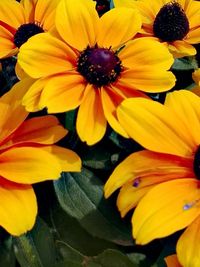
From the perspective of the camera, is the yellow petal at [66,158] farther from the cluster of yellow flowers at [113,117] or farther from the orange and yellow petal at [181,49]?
the orange and yellow petal at [181,49]

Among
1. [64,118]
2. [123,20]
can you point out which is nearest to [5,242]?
[64,118]

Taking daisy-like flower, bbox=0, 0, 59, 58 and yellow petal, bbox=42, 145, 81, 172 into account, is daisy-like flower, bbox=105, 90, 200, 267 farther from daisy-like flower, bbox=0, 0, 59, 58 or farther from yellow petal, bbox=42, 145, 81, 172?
daisy-like flower, bbox=0, 0, 59, 58

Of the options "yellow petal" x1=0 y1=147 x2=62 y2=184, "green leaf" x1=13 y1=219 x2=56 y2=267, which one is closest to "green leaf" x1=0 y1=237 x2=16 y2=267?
"green leaf" x1=13 y1=219 x2=56 y2=267

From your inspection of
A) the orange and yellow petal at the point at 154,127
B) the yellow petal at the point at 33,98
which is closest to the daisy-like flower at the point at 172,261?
the orange and yellow petal at the point at 154,127

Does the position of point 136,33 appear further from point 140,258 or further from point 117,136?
point 140,258

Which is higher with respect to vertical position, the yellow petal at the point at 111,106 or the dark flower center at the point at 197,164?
the yellow petal at the point at 111,106

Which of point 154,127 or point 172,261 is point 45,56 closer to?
point 154,127
